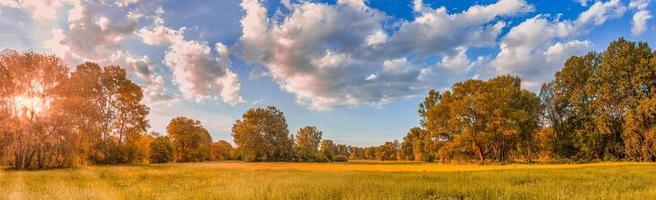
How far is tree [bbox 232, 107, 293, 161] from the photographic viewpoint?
83938mm

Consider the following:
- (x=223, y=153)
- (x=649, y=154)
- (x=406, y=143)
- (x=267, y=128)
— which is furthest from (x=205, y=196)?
(x=406, y=143)

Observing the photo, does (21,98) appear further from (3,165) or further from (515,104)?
(515,104)

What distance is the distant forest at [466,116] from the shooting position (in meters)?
34.0

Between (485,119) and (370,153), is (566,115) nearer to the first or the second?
(485,119)

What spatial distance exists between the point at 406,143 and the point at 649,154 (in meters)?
70.0

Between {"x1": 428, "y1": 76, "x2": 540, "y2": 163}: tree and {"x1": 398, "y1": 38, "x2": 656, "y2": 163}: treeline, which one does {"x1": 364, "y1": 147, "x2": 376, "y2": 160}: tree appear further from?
{"x1": 428, "y1": 76, "x2": 540, "y2": 163}: tree

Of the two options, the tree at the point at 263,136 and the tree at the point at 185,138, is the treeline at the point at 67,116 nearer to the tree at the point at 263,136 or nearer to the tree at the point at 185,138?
the tree at the point at 185,138

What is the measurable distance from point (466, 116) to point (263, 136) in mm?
46182

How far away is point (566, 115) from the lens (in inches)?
2416

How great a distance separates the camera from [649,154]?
154ft

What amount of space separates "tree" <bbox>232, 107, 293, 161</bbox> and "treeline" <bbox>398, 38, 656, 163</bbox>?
36.0 metres

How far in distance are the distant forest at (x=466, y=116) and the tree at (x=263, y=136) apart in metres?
12.8

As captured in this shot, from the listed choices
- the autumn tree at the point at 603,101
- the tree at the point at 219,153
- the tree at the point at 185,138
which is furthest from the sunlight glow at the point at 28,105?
the tree at the point at 219,153

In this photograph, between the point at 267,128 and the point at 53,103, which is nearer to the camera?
the point at 53,103
